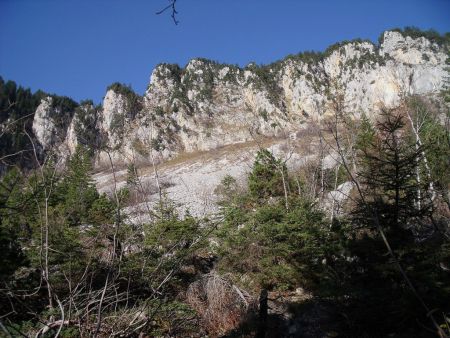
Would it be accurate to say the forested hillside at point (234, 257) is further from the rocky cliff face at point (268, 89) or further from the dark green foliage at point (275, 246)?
the rocky cliff face at point (268, 89)

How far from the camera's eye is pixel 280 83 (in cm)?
7112

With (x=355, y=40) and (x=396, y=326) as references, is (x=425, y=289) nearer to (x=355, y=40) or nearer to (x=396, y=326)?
(x=396, y=326)

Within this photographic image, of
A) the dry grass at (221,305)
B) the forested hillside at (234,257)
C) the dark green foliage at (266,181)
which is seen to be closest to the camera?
the forested hillside at (234,257)

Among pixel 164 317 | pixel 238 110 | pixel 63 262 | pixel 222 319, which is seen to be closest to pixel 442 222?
pixel 222 319

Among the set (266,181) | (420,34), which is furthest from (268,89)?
(266,181)

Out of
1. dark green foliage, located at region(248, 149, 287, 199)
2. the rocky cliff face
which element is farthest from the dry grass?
the rocky cliff face

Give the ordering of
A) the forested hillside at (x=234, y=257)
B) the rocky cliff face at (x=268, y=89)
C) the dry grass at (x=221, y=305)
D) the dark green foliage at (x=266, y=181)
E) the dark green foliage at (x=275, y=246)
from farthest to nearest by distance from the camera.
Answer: the rocky cliff face at (x=268, y=89) → the dark green foliage at (x=266, y=181) → the dark green foliage at (x=275, y=246) → the dry grass at (x=221, y=305) → the forested hillside at (x=234, y=257)

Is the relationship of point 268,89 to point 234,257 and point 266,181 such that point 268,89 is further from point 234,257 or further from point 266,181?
point 234,257

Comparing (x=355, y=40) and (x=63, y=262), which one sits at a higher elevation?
(x=355, y=40)

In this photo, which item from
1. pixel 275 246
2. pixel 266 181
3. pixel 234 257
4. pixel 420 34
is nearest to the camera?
pixel 275 246

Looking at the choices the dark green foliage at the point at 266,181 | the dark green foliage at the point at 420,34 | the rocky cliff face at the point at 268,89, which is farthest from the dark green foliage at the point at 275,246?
the dark green foliage at the point at 420,34

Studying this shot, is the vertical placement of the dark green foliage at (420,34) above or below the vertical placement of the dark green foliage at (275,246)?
above

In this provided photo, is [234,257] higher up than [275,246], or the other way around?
[275,246]

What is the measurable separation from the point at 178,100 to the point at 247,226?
203 feet
